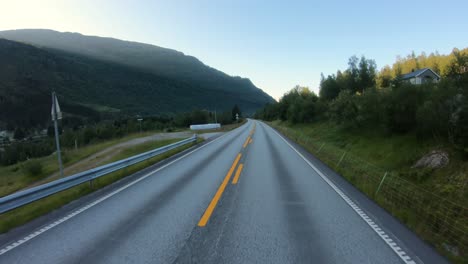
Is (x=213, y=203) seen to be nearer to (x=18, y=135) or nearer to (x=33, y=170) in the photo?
(x=33, y=170)

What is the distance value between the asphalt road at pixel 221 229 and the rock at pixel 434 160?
6.77 metres

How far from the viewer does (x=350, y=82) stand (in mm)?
50500

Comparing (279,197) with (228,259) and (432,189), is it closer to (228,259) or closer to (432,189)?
(228,259)

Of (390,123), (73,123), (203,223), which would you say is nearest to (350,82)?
(390,123)

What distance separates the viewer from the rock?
11657 mm

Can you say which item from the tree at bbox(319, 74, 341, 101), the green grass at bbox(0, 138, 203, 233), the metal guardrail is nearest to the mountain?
the tree at bbox(319, 74, 341, 101)

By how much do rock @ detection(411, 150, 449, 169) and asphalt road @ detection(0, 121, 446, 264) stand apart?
677 centimetres

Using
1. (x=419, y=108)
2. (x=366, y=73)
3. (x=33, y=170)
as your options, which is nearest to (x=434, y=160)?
(x=419, y=108)

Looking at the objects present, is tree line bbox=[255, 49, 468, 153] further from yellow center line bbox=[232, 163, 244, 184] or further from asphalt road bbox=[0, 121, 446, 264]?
yellow center line bbox=[232, 163, 244, 184]

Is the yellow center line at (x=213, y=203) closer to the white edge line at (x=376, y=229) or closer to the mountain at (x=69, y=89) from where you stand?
the white edge line at (x=376, y=229)

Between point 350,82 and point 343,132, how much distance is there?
28431 mm

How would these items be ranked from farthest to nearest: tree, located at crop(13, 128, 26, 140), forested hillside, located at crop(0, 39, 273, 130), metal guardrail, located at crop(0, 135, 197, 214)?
1. forested hillside, located at crop(0, 39, 273, 130)
2. tree, located at crop(13, 128, 26, 140)
3. metal guardrail, located at crop(0, 135, 197, 214)

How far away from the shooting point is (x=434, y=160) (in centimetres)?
1208

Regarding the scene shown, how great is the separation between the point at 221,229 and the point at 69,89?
570ft
